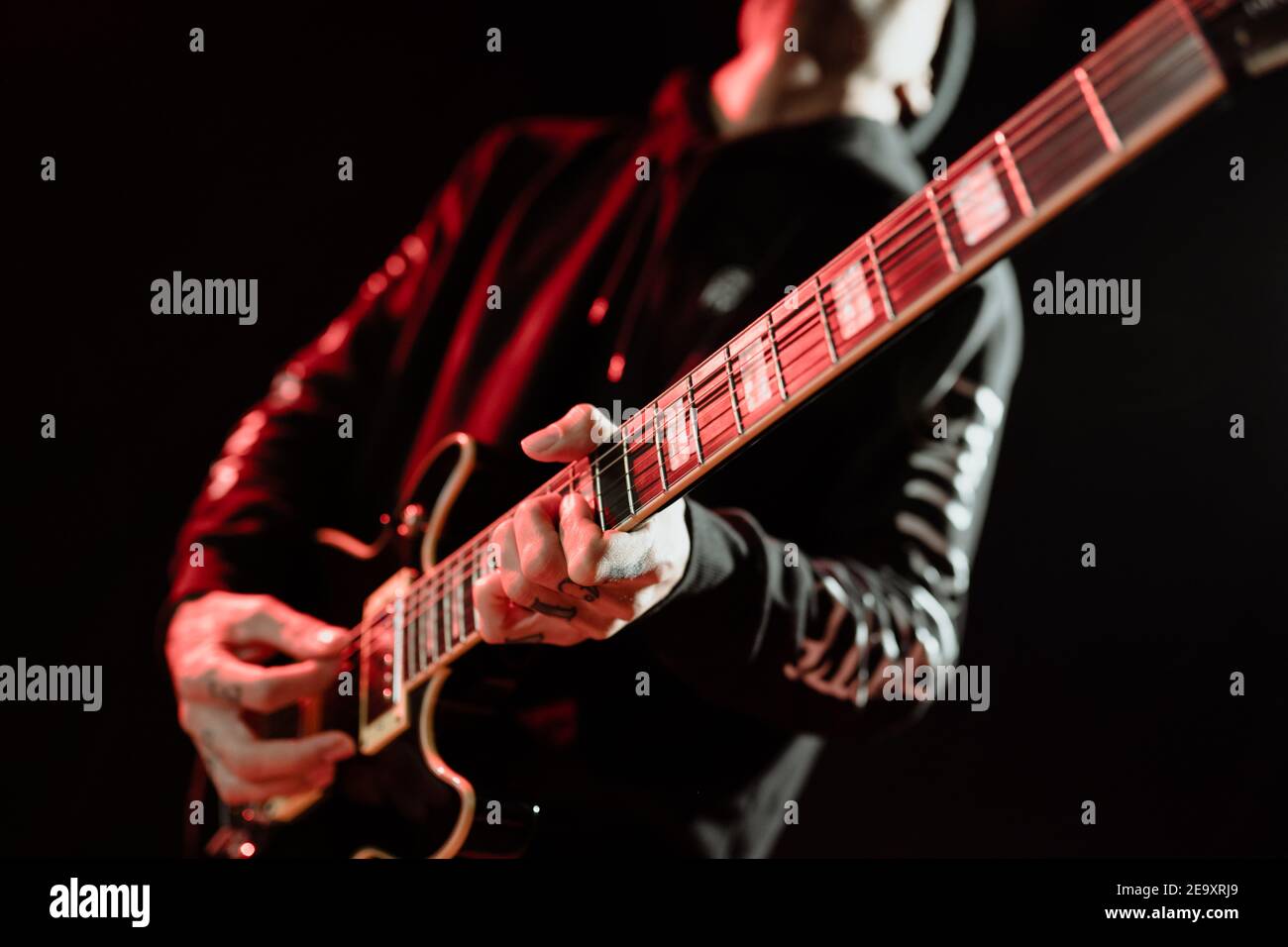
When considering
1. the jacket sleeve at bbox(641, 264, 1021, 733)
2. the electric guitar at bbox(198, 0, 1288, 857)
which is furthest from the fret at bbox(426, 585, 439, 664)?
the jacket sleeve at bbox(641, 264, 1021, 733)

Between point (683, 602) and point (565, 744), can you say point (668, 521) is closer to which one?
point (683, 602)

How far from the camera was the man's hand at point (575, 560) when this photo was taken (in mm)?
679

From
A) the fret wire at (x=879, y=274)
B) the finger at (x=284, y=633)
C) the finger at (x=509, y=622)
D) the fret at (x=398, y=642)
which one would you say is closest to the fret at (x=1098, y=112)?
the fret wire at (x=879, y=274)

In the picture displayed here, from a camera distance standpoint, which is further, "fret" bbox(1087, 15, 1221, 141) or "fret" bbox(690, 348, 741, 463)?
"fret" bbox(690, 348, 741, 463)

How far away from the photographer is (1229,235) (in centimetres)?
108

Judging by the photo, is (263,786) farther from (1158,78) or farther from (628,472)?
(1158,78)

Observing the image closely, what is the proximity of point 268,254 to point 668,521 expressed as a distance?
→ 1.04m

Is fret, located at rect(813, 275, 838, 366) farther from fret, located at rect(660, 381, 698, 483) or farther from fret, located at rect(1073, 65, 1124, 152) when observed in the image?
fret, located at rect(1073, 65, 1124, 152)

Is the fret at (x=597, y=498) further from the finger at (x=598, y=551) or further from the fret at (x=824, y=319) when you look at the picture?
the fret at (x=824, y=319)

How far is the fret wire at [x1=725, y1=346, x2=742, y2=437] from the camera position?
25.5 inches

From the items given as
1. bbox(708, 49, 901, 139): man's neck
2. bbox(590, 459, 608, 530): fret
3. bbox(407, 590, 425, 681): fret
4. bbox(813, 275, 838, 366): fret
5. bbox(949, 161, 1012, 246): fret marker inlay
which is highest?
bbox(708, 49, 901, 139): man's neck

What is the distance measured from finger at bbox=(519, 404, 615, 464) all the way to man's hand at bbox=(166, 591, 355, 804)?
0.44 m

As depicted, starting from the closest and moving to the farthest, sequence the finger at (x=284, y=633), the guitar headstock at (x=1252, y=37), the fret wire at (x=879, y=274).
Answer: the guitar headstock at (x=1252, y=37) < the fret wire at (x=879, y=274) < the finger at (x=284, y=633)
